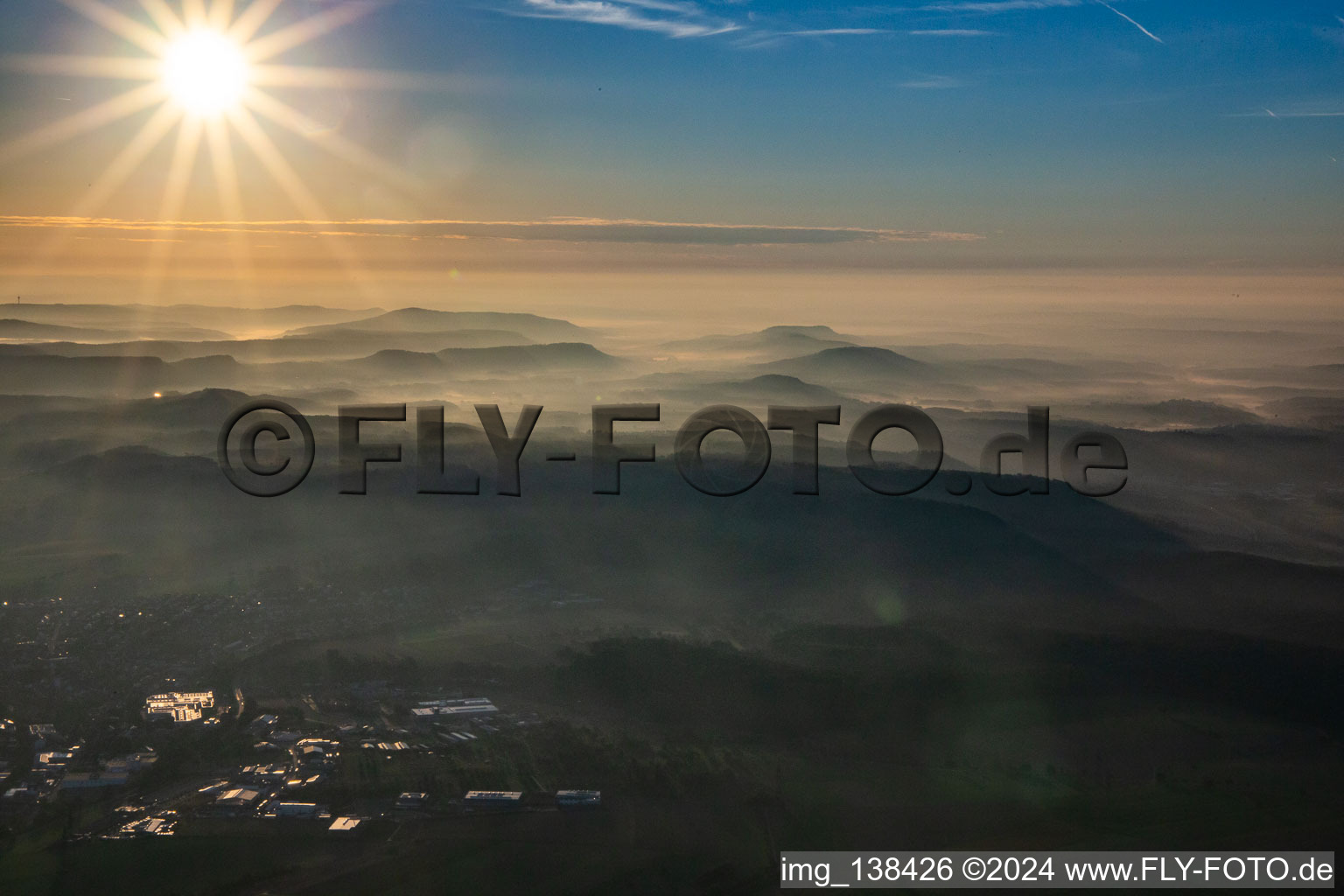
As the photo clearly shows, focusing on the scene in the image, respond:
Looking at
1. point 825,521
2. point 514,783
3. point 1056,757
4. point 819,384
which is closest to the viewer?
point 514,783

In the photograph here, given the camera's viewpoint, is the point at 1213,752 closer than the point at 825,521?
Yes

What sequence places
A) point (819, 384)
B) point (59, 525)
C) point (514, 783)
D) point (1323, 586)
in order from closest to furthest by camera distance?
point (514, 783) < point (1323, 586) < point (59, 525) < point (819, 384)

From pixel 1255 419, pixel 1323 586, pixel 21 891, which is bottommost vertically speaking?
pixel 21 891

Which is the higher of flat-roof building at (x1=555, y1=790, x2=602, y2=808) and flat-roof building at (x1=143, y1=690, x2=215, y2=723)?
flat-roof building at (x1=143, y1=690, x2=215, y2=723)

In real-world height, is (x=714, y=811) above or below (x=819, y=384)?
below

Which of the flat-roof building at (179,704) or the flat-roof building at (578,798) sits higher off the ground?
the flat-roof building at (179,704)

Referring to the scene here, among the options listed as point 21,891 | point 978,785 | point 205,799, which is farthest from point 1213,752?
point 21,891

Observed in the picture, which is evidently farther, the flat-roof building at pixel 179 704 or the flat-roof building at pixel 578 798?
the flat-roof building at pixel 179 704

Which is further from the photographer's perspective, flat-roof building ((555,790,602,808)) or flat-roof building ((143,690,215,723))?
flat-roof building ((143,690,215,723))

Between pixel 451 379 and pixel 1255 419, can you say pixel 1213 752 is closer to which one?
pixel 1255 419

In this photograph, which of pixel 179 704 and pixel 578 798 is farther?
pixel 179 704

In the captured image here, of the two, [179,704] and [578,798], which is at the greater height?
[179,704]
